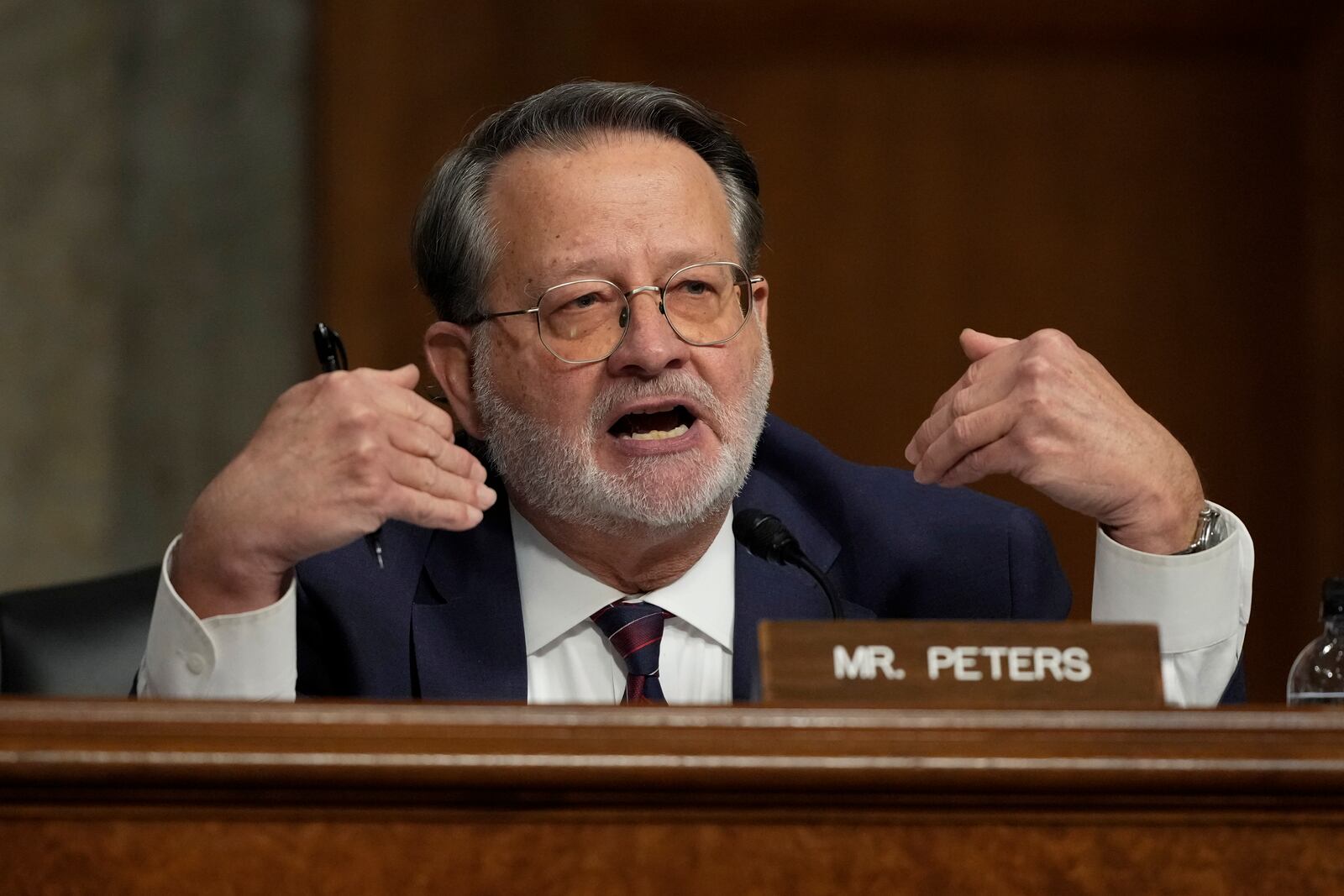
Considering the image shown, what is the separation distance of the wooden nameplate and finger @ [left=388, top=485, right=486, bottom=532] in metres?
0.48

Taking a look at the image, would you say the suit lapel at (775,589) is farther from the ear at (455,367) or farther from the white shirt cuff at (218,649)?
the white shirt cuff at (218,649)

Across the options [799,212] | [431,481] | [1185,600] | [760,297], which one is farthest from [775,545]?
[799,212]

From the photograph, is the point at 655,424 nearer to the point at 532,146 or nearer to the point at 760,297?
the point at 760,297

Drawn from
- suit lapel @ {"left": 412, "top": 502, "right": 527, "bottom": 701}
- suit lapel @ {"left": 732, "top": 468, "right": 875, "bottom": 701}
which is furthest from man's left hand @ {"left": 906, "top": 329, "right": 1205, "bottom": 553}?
suit lapel @ {"left": 412, "top": 502, "right": 527, "bottom": 701}

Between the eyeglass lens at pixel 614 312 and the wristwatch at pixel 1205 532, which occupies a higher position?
the eyeglass lens at pixel 614 312

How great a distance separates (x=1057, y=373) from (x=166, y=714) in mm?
1015

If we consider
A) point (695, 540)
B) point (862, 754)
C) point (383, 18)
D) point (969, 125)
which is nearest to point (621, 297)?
point (695, 540)

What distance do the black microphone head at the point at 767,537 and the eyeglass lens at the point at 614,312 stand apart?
1.24ft

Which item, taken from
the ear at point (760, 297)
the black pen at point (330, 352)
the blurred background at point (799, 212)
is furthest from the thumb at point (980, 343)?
the blurred background at point (799, 212)

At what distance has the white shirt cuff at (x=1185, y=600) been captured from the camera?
65.8 inches

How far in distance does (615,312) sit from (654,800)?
103cm

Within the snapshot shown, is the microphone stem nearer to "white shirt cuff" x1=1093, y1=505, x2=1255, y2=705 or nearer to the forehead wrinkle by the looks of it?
"white shirt cuff" x1=1093, y1=505, x2=1255, y2=705

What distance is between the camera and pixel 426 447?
1555 millimetres

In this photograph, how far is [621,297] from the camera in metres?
1.93
